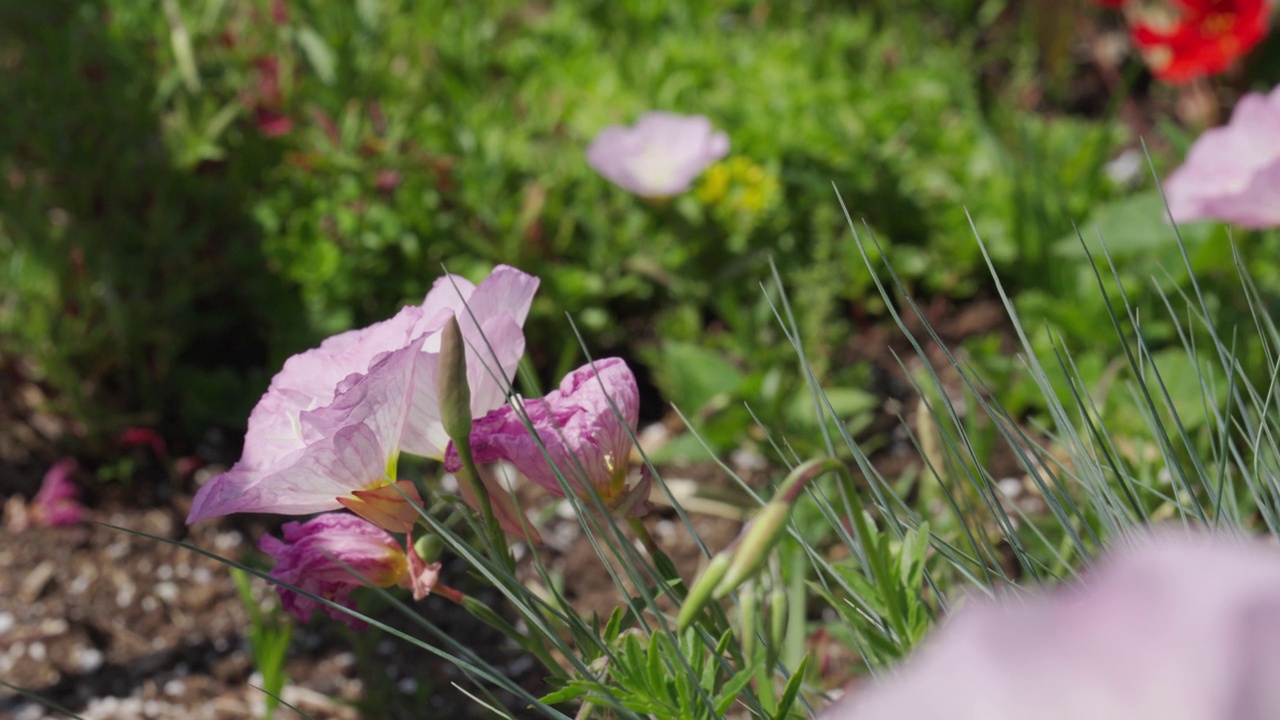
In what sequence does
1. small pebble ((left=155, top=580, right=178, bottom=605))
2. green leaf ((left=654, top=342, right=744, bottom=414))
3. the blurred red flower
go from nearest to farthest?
1. small pebble ((left=155, top=580, right=178, bottom=605))
2. green leaf ((left=654, top=342, right=744, bottom=414))
3. the blurred red flower

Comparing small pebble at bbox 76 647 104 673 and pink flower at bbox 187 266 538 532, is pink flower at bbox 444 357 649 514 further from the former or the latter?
small pebble at bbox 76 647 104 673

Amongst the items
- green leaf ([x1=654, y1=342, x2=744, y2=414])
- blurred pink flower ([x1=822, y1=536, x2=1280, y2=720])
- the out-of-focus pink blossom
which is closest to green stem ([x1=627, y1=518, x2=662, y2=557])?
blurred pink flower ([x1=822, y1=536, x2=1280, y2=720])

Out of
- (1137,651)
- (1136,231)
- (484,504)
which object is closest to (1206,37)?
(1136,231)

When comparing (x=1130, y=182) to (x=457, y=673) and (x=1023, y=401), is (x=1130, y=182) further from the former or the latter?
(x=457, y=673)

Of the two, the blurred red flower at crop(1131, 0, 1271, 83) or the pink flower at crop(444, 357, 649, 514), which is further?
the blurred red flower at crop(1131, 0, 1271, 83)

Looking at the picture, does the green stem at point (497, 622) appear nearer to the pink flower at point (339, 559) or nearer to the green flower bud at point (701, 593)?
the pink flower at point (339, 559)

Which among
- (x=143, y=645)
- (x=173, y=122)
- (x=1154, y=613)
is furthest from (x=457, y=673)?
(x=1154, y=613)

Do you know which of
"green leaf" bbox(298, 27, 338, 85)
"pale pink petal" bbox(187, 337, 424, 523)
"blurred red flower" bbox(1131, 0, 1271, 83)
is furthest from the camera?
"blurred red flower" bbox(1131, 0, 1271, 83)
